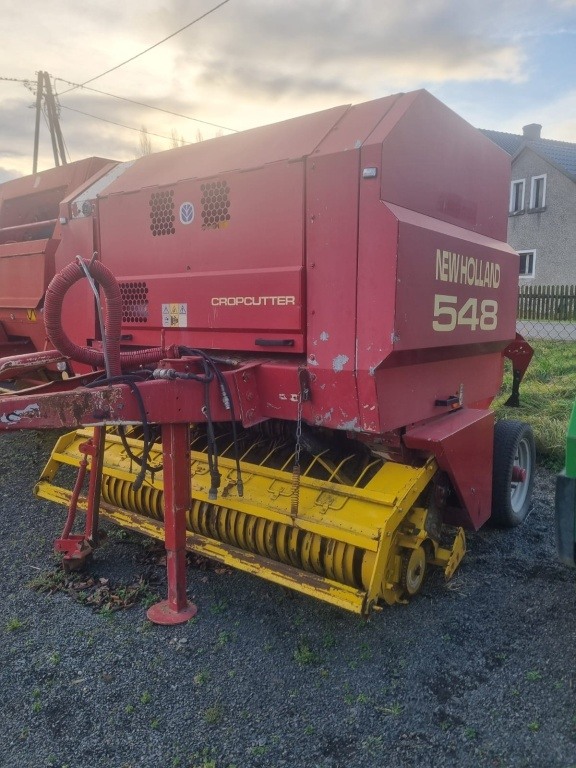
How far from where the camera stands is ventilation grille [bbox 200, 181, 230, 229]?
302 centimetres

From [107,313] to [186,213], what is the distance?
34.5 inches

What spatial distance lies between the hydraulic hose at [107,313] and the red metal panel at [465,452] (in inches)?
56.6

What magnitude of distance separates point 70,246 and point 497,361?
2.92m

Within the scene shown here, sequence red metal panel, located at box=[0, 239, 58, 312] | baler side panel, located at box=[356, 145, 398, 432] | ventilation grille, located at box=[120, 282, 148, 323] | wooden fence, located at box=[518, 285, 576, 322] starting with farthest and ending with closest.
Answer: wooden fence, located at box=[518, 285, 576, 322]
red metal panel, located at box=[0, 239, 58, 312]
ventilation grille, located at box=[120, 282, 148, 323]
baler side panel, located at box=[356, 145, 398, 432]

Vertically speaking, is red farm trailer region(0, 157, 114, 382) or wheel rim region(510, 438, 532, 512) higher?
red farm trailer region(0, 157, 114, 382)

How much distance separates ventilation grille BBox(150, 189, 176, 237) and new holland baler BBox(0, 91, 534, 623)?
0.03 feet

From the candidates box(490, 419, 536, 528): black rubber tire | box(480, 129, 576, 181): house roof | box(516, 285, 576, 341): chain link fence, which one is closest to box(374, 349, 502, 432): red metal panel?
box(490, 419, 536, 528): black rubber tire

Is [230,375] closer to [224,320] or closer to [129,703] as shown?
[224,320]

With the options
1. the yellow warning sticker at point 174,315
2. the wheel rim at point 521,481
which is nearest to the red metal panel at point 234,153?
the yellow warning sticker at point 174,315

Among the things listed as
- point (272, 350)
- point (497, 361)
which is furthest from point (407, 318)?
point (497, 361)

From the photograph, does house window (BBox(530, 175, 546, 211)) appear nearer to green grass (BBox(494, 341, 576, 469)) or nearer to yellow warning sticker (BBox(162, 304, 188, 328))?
green grass (BBox(494, 341, 576, 469))

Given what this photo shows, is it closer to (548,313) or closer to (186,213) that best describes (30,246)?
(186,213)

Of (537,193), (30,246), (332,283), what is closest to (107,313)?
(332,283)

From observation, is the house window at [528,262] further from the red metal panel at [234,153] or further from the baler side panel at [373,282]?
the baler side panel at [373,282]
